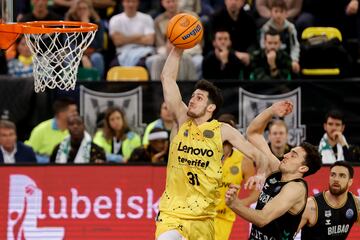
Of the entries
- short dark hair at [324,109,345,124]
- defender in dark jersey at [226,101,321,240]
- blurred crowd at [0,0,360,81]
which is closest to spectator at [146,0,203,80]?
blurred crowd at [0,0,360,81]

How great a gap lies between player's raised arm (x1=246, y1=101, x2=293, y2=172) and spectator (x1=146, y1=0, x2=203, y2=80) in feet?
15.2

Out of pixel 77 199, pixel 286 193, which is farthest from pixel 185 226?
pixel 77 199

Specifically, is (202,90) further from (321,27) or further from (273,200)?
(321,27)

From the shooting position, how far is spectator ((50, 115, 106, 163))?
534 inches

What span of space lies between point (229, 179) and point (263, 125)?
6.57 ft

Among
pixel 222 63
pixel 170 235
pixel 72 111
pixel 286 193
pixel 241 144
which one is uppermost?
pixel 222 63

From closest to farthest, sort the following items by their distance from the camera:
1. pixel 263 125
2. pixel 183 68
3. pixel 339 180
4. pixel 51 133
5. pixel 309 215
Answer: pixel 263 125, pixel 309 215, pixel 339 180, pixel 51 133, pixel 183 68

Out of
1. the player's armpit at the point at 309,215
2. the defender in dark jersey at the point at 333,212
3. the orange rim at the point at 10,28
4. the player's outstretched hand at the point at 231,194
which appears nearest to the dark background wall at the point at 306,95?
the defender in dark jersey at the point at 333,212

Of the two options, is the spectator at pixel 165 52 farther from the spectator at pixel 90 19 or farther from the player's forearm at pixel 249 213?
the player's forearm at pixel 249 213

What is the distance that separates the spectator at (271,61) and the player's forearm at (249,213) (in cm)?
571

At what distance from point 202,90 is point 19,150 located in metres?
4.40

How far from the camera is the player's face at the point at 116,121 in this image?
551 inches

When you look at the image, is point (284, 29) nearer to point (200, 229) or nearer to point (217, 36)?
point (217, 36)

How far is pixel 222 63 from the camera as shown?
15.1 meters
